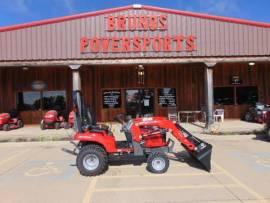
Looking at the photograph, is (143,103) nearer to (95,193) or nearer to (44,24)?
(44,24)

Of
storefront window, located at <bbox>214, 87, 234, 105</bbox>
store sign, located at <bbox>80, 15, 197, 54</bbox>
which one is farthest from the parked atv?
store sign, located at <bbox>80, 15, 197, 54</bbox>

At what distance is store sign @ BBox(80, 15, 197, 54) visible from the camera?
1872 cm

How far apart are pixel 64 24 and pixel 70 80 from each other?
456cm

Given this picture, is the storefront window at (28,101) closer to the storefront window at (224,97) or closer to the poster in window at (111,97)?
the poster in window at (111,97)

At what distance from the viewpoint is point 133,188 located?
8133 millimetres

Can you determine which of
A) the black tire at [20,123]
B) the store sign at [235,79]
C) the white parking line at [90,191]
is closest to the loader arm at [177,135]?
the white parking line at [90,191]

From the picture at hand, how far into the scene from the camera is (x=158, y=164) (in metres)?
9.46

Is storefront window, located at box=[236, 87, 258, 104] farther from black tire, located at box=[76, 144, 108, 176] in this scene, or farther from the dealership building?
black tire, located at box=[76, 144, 108, 176]

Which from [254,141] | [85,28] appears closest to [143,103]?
[85,28]

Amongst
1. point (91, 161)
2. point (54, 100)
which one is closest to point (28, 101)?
point (54, 100)

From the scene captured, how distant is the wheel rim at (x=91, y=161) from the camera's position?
9414 mm

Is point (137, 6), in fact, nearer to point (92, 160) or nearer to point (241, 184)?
point (92, 160)

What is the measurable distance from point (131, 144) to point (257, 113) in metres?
12.4

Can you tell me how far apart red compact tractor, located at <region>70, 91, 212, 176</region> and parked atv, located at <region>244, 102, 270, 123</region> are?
11127 millimetres
